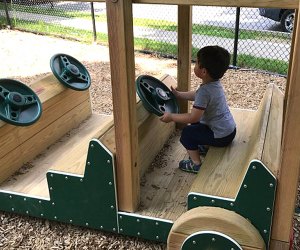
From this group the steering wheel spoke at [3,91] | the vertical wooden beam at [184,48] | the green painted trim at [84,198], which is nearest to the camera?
the green painted trim at [84,198]

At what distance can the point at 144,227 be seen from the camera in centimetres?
247

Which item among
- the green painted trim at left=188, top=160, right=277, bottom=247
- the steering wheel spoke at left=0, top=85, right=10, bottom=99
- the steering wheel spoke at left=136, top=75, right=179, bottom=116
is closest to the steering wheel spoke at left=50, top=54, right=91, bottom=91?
the steering wheel spoke at left=0, top=85, right=10, bottom=99

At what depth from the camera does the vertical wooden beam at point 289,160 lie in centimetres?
178

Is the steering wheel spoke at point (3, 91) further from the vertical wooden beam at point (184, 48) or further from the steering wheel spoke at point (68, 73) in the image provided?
the vertical wooden beam at point (184, 48)

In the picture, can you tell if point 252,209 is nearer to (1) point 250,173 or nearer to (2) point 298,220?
(1) point 250,173

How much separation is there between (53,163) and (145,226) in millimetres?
1049

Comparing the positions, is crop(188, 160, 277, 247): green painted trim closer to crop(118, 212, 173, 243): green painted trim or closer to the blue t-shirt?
crop(118, 212, 173, 243): green painted trim

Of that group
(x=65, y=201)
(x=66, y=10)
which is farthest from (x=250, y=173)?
(x=66, y=10)

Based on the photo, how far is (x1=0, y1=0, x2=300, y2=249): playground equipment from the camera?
201cm

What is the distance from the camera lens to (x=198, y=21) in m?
9.17

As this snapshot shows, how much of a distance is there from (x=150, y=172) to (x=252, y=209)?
3.40ft

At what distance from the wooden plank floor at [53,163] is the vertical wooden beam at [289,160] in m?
1.03

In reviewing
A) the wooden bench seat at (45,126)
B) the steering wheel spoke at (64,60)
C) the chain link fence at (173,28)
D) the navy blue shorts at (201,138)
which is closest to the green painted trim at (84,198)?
the wooden bench seat at (45,126)

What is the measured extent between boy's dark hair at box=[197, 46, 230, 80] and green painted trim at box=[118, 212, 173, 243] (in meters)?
0.99
